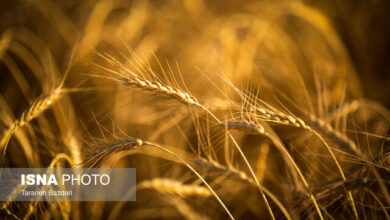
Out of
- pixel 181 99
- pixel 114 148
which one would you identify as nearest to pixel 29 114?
pixel 114 148

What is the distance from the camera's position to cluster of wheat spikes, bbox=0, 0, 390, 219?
1049 mm

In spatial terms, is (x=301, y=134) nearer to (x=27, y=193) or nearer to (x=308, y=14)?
(x=308, y=14)

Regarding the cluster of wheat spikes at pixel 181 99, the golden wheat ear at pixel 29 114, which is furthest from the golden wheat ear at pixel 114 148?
the golden wheat ear at pixel 29 114

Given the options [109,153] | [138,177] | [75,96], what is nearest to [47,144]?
[75,96]

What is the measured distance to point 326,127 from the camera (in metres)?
0.76

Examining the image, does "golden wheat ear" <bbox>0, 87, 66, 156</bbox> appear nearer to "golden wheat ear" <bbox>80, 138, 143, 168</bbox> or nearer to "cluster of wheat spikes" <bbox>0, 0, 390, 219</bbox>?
"cluster of wheat spikes" <bbox>0, 0, 390, 219</bbox>

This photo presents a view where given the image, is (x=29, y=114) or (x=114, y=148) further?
(x=29, y=114)

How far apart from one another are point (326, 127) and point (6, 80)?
226cm

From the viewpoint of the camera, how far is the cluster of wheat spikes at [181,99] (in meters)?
1.05

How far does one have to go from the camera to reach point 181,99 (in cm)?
81

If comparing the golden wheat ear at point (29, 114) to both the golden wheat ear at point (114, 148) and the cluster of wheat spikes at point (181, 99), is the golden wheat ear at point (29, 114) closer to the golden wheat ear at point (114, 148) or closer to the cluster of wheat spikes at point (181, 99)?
the cluster of wheat spikes at point (181, 99)

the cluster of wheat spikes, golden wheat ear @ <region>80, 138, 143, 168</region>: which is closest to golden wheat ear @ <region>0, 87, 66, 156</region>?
the cluster of wheat spikes

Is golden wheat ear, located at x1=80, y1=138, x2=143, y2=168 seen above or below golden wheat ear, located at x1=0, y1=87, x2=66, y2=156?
below

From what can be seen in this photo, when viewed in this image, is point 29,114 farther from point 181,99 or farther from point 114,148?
point 181,99
